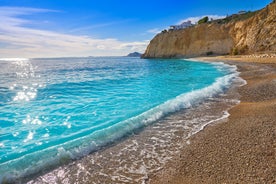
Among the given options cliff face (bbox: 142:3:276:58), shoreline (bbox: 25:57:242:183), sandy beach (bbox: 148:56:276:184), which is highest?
cliff face (bbox: 142:3:276:58)

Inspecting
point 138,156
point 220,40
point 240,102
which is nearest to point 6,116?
point 138,156

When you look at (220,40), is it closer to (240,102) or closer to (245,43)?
(245,43)

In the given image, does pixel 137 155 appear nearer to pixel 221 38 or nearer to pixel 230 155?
pixel 230 155

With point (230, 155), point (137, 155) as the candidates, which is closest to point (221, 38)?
point (230, 155)

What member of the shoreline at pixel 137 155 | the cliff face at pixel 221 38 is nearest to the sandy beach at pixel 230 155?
the shoreline at pixel 137 155

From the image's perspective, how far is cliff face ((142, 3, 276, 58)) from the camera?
4672cm

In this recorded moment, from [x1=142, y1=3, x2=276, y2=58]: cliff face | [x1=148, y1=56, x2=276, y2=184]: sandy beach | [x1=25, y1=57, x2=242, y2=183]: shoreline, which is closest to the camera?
[x1=148, y1=56, x2=276, y2=184]: sandy beach

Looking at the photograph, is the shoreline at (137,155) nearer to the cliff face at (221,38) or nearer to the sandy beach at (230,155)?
the sandy beach at (230,155)

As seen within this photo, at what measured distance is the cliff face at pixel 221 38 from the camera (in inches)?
1839

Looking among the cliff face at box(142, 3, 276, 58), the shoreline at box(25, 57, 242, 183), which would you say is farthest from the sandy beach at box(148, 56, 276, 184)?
the cliff face at box(142, 3, 276, 58)

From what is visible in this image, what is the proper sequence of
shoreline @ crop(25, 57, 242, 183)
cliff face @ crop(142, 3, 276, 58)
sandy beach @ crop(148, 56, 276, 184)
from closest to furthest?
sandy beach @ crop(148, 56, 276, 184) → shoreline @ crop(25, 57, 242, 183) → cliff face @ crop(142, 3, 276, 58)

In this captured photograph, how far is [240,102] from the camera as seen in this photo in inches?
414

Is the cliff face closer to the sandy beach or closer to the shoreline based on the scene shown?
the sandy beach

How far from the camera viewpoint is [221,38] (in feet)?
227
